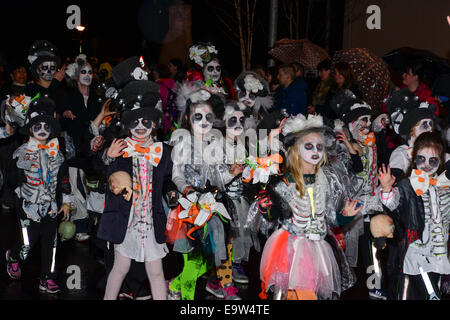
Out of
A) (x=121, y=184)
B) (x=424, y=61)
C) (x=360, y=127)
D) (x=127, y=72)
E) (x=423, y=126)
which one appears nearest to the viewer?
(x=121, y=184)

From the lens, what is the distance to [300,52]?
9.10 m

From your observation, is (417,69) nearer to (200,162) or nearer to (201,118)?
(201,118)

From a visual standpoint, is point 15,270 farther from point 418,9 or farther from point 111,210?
point 418,9

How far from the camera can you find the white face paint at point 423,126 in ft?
15.8

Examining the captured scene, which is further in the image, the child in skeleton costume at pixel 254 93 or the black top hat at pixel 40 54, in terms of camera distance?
the black top hat at pixel 40 54

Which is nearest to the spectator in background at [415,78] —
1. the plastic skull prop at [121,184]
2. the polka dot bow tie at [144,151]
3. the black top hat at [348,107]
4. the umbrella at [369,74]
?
the umbrella at [369,74]

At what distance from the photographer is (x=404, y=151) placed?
16.0 ft

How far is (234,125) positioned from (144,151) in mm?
1066

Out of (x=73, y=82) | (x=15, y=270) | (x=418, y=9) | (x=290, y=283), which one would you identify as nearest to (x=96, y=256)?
(x=15, y=270)

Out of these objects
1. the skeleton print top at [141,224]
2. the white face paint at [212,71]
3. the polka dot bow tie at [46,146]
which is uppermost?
the white face paint at [212,71]

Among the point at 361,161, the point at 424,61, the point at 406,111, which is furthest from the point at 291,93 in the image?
the point at 406,111

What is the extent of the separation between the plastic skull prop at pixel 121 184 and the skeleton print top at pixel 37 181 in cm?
107

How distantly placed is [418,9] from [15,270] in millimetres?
8941

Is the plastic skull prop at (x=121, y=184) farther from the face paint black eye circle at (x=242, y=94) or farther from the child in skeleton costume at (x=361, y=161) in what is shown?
the face paint black eye circle at (x=242, y=94)
